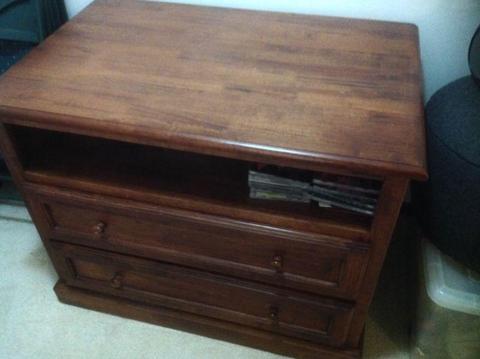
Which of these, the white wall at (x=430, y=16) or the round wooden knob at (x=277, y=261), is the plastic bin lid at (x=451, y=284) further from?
the white wall at (x=430, y=16)

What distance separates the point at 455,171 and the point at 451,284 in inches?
11.4

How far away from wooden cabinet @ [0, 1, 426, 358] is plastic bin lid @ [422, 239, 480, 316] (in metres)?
0.16

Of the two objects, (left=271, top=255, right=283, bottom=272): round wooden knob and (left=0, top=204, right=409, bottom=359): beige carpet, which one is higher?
(left=271, top=255, right=283, bottom=272): round wooden knob

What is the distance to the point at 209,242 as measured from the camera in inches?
35.2

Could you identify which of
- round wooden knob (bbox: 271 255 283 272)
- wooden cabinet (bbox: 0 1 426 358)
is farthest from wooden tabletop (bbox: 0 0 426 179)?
round wooden knob (bbox: 271 255 283 272)

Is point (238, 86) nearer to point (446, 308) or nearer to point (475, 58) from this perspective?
point (475, 58)

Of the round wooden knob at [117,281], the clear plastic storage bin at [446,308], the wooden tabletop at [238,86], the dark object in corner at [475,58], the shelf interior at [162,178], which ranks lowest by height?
the round wooden knob at [117,281]

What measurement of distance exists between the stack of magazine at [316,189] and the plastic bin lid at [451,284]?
273 mm

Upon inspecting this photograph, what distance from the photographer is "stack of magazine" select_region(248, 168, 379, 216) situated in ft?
2.56

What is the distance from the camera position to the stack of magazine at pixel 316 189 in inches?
30.7

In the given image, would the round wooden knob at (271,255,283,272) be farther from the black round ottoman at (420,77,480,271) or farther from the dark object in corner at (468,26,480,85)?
the dark object in corner at (468,26,480,85)

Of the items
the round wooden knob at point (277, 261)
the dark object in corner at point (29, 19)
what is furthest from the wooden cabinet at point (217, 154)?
the dark object in corner at point (29, 19)

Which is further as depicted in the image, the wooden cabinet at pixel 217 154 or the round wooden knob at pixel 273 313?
the round wooden knob at pixel 273 313

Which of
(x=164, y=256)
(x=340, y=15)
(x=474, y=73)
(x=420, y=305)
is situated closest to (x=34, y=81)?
(x=164, y=256)
